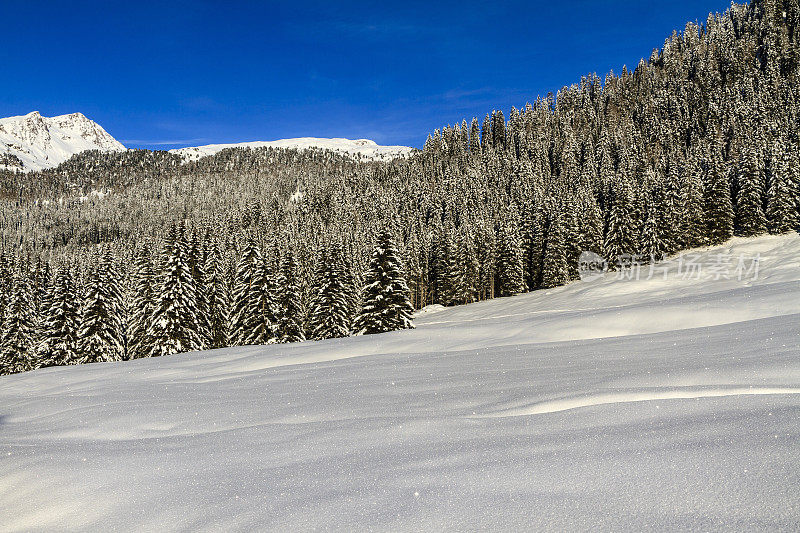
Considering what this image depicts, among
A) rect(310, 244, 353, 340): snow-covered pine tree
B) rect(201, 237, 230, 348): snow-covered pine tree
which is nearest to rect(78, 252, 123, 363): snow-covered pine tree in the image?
rect(201, 237, 230, 348): snow-covered pine tree

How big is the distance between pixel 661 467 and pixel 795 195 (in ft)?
244

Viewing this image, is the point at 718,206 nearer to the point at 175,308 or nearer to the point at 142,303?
the point at 175,308

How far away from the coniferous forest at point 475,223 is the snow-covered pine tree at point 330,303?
0.12 metres

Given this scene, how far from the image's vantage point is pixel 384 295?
31.8m

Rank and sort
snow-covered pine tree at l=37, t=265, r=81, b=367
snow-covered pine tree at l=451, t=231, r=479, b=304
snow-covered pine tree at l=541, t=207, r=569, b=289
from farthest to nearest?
snow-covered pine tree at l=451, t=231, r=479, b=304 → snow-covered pine tree at l=541, t=207, r=569, b=289 → snow-covered pine tree at l=37, t=265, r=81, b=367

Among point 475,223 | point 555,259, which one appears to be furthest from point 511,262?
point 475,223

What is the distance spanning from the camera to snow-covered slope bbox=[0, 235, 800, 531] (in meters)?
2.99

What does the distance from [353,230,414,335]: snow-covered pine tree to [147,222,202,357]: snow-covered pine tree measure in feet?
40.8

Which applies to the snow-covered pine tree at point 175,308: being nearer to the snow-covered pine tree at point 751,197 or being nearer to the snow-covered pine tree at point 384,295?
the snow-covered pine tree at point 384,295

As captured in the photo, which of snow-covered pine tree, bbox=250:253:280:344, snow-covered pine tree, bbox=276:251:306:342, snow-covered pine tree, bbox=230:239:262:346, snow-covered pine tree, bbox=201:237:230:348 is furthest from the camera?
snow-covered pine tree, bbox=201:237:230:348

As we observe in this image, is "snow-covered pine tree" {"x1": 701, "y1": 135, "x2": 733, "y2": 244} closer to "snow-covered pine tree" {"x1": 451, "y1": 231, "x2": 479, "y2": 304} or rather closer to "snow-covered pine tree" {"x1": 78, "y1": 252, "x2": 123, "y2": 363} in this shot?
"snow-covered pine tree" {"x1": 451, "y1": 231, "x2": 479, "y2": 304}

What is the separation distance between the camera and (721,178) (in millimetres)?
59812

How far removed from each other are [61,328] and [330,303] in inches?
824

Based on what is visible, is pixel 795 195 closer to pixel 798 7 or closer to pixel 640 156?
pixel 640 156
